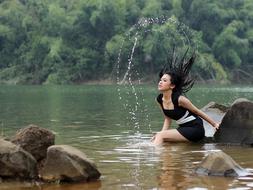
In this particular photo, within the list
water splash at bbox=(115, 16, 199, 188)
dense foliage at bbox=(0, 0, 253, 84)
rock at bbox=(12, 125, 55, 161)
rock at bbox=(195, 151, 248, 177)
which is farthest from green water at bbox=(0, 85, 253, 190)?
dense foliage at bbox=(0, 0, 253, 84)

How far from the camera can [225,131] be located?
12.5 metres

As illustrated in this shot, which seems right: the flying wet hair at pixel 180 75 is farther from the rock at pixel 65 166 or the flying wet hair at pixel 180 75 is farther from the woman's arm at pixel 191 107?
the rock at pixel 65 166

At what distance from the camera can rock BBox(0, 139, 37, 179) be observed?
804 centimetres

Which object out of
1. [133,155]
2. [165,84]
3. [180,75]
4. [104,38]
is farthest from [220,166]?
[104,38]

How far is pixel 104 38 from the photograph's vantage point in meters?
83.6

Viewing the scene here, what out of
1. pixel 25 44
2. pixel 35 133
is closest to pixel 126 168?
pixel 35 133

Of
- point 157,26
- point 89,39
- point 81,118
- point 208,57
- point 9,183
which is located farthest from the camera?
point 89,39

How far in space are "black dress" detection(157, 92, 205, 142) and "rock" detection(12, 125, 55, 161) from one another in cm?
399

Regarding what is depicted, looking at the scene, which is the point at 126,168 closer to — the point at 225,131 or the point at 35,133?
the point at 35,133

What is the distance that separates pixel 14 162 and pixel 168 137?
5006 mm

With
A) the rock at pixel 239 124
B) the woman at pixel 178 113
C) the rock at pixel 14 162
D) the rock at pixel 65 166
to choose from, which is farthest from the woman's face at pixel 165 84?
the rock at pixel 14 162

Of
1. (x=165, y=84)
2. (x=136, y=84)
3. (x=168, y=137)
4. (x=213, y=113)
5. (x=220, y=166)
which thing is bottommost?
(x=136, y=84)

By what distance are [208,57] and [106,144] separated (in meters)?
65.6

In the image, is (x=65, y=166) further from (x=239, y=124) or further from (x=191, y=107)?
(x=239, y=124)
